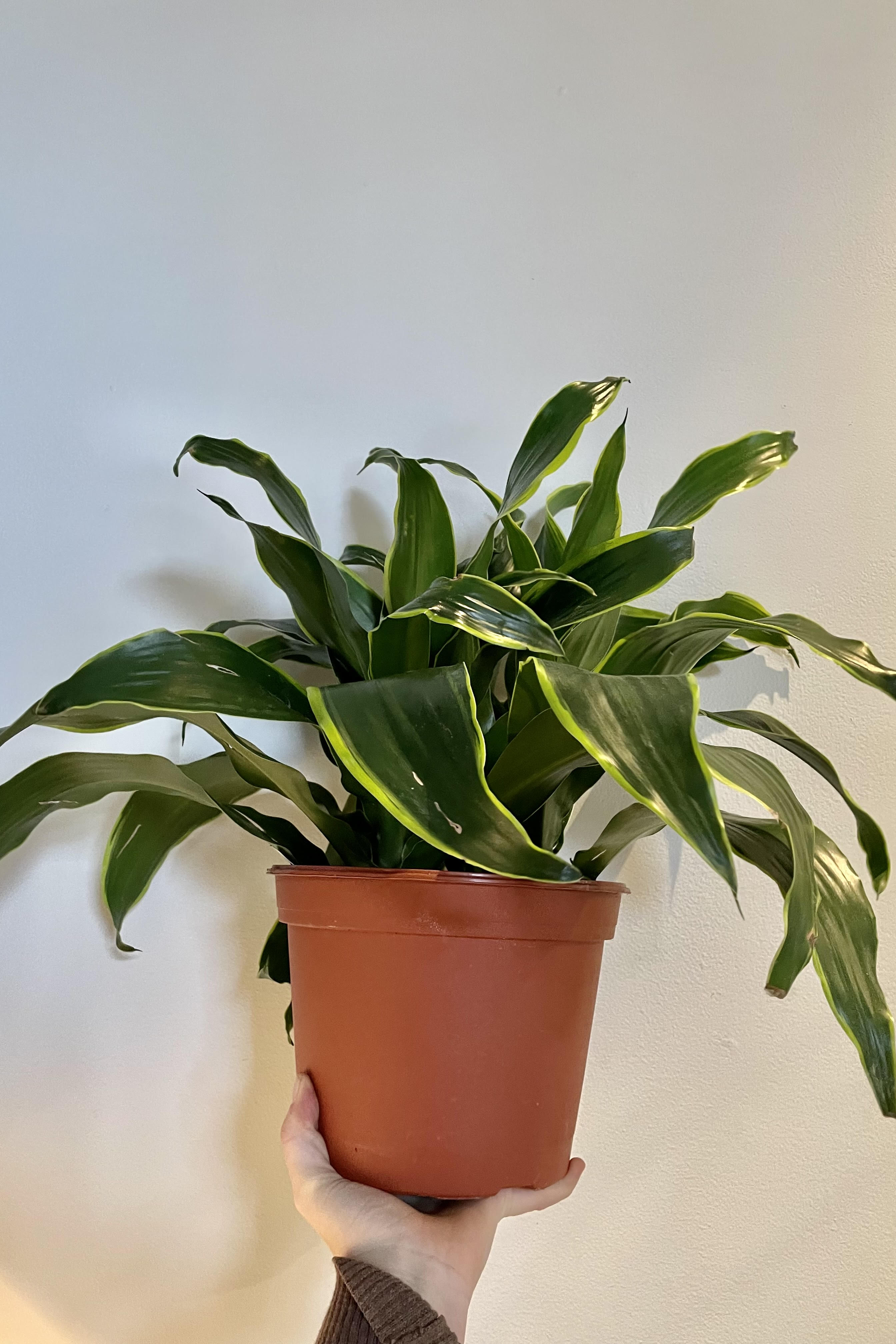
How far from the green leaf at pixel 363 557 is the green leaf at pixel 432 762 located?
0.36 meters

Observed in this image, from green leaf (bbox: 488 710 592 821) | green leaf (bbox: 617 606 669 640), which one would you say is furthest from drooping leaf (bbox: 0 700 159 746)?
green leaf (bbox: 617 606 669 640)

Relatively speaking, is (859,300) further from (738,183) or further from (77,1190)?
(77,1190)

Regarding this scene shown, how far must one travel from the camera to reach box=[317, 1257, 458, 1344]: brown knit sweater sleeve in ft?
1.89

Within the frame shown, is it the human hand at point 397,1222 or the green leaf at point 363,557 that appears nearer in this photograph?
the human hand at point 397,1222

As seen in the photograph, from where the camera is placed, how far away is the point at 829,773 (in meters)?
0.63

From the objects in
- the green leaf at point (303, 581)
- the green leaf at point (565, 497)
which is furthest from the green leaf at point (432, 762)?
the green leaf at point (565, 497)

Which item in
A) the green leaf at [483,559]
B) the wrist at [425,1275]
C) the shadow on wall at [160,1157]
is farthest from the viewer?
the shadow on wall at [160,1157]

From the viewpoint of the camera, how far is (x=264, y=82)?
3.26ft

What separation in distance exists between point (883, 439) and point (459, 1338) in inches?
38.3

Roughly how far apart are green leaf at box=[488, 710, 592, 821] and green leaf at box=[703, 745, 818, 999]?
0.29ft

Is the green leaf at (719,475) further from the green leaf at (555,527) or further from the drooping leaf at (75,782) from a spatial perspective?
the drooping leaf at (75,782)

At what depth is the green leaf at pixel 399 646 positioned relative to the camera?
633 millimetres

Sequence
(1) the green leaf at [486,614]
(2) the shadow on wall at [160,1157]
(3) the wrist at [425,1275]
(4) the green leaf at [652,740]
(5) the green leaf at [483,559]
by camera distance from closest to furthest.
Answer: (4) the green leaf at [652,740]
(1) the green leaf at [486,614]
(3) the wrist at [425,1275]
(5) the green leaf at [483,559]
(2) the shadow on wall at [160,1157]

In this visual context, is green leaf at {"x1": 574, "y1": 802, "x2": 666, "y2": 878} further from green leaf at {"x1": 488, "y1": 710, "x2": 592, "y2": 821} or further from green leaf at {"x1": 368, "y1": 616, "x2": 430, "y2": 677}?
green leaf at {"x1": 368, "y1": 616, "x2": 430, "y2": 677}
